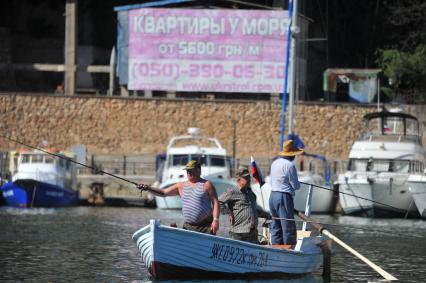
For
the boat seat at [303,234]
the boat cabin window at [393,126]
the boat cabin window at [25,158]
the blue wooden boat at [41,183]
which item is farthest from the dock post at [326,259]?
the boat cabin window at [25,158]

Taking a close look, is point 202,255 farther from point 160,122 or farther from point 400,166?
point 160,122

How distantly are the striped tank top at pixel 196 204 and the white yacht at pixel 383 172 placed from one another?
1785 cm

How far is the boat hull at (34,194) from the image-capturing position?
125 ft

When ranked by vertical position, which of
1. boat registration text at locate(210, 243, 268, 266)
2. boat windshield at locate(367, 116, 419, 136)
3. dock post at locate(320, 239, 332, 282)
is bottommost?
dock post at locate(320, 239, 332, 282)

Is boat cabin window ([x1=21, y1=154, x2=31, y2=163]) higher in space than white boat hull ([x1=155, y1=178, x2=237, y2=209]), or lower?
higher

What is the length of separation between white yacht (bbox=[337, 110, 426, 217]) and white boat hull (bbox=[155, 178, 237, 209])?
3.70 m

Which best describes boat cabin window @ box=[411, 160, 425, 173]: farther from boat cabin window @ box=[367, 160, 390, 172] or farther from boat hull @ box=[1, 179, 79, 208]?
boat hull @ box=[1, 179, 79, 208]

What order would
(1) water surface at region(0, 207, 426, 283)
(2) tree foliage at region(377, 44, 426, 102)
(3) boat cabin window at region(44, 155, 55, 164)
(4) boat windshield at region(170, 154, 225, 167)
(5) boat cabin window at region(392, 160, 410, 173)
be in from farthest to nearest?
(2) tree foliage at region(377, 44, 426, 102)
(3) boat cabin window at region(44, 155, 55, 164)
(4) boat windshield at region(170, 154, 225, 167)
(5) boat cabin window at region(392, 160, 410, 173)
(1) water surface at region(0, 207, 426, 283)

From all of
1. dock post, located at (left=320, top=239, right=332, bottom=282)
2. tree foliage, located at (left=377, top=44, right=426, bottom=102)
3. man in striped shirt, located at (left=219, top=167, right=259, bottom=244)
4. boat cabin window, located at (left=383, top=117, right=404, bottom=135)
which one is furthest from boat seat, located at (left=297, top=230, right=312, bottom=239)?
tree foliage, located at (left=377, top=44, right=426, bottom=102)

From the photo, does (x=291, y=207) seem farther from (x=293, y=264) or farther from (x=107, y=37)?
(x=107, y=37)

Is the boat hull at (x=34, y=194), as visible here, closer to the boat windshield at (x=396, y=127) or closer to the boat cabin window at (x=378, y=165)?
the boat cabin window at (x=378, y=165)

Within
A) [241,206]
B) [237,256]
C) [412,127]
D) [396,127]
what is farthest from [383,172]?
[237,256]

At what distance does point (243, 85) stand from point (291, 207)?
2890 centimetres

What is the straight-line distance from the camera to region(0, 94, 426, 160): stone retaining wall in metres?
47.1
